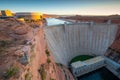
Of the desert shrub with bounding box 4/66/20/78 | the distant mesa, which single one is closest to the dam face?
the distant mesa

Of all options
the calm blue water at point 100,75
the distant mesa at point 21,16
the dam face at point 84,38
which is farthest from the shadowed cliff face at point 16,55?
the dam face at point 84,38

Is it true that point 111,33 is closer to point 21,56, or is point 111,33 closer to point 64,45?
point 64,45

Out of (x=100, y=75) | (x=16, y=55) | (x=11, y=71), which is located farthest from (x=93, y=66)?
(x=11, y=71)

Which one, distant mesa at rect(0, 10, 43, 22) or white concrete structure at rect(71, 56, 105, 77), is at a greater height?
distant mesa at rect(0, 10, 43, 22)

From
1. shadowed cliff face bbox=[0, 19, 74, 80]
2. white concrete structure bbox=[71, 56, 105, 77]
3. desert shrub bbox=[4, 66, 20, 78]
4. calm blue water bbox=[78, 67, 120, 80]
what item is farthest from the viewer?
calm blue water bbox=[78, 67, 120, 80]

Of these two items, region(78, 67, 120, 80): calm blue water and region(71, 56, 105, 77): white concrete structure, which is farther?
region(78, 67, 120, 80): calm blue water

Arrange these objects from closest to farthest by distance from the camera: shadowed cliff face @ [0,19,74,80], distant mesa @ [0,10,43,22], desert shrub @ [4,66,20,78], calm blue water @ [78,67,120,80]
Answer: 1. desert shrub @ [4,66,20,78]
2. shadowed cliff face @ [0,19,74,80]
3. calm blue water @ [78,67,120,80]
4. distant mesa @ [0,10,43,22]

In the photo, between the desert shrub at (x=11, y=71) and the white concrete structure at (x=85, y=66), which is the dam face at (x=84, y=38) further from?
the desert shrub at (x=11, y=71)

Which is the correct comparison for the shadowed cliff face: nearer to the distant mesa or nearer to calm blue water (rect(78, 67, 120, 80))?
calm blue water (rect(78, 67, 120, 80))

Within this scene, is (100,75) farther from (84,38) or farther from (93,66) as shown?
(84,38)
